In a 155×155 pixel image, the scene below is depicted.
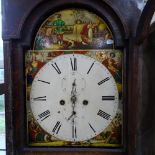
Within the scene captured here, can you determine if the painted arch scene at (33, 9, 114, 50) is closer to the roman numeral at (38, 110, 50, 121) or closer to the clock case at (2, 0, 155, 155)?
the clock case at (2, 0, 155, 155)

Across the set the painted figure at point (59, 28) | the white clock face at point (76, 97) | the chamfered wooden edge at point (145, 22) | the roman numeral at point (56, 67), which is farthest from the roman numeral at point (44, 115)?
the chamfered wooden edge at point (145, 22)

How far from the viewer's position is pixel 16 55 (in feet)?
3.42

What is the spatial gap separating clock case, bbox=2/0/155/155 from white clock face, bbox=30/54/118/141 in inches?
2.3

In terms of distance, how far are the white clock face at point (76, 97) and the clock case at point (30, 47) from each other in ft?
0.19

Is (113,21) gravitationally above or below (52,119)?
above

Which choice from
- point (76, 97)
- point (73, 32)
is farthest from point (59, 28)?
point (76, 97)

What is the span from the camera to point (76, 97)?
1061 millimetres

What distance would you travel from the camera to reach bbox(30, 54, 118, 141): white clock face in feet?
3.47

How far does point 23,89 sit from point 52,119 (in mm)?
150

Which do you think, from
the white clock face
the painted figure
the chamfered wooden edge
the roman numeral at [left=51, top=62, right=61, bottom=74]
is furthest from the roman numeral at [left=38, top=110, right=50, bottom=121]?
the chamfered wooden edge

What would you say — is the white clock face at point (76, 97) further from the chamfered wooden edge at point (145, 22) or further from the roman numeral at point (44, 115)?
the chamfered wooden edge at point (145, 22)

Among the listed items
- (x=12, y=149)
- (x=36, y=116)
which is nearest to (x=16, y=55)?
(x=36, y=116)

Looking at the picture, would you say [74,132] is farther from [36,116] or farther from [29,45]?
[29,45]

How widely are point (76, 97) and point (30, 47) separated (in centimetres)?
24
